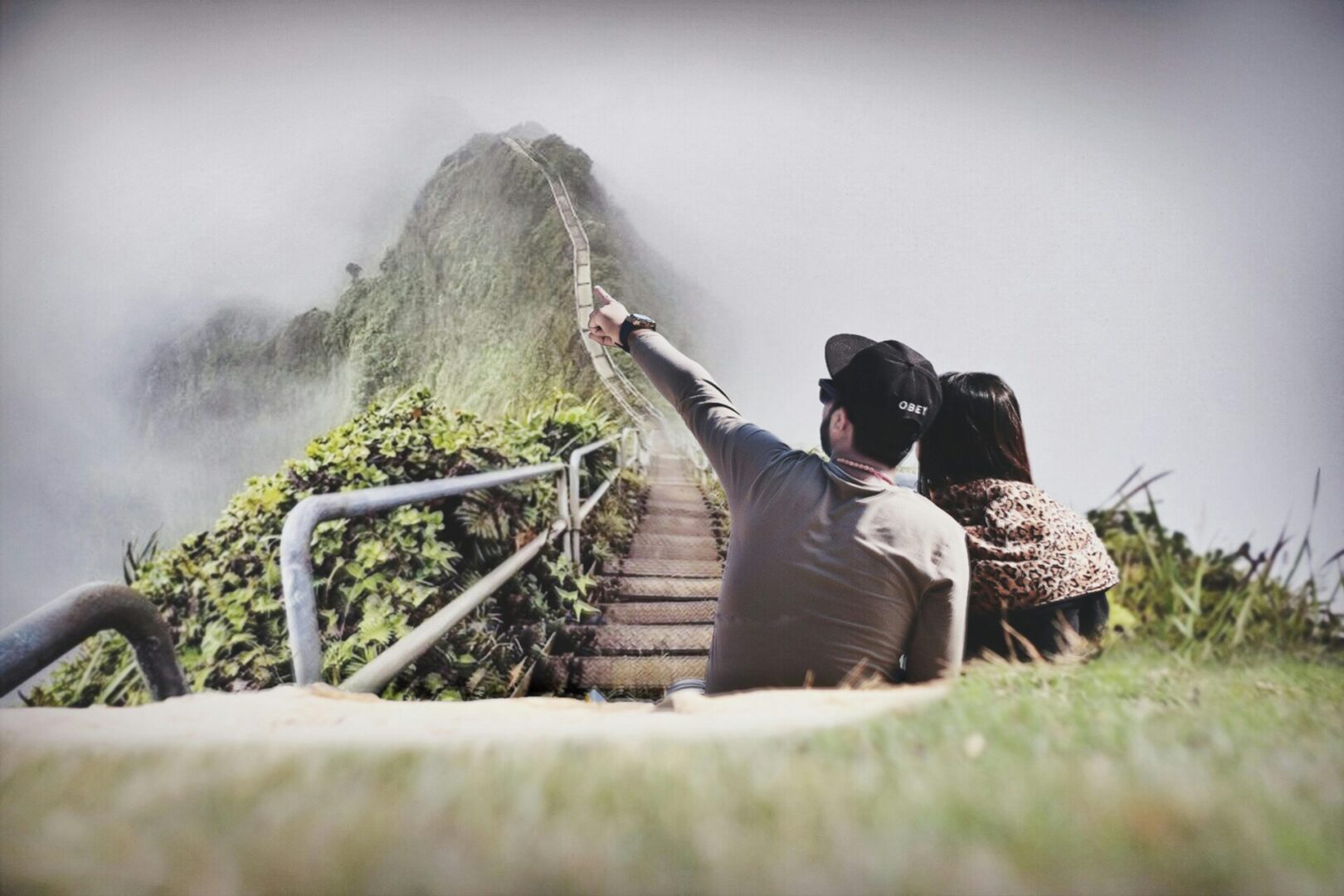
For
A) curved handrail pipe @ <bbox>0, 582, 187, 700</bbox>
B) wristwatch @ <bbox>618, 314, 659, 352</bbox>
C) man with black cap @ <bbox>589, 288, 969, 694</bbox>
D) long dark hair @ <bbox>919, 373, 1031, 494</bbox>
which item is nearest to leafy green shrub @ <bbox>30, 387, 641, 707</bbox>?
wristwatch @ <bbox>618, 314, 659, 352</bbox>

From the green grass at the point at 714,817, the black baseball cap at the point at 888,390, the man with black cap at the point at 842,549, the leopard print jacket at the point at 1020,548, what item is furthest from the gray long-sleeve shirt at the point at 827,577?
the green grass at the point at 714,817

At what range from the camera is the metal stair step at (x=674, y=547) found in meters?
2.29

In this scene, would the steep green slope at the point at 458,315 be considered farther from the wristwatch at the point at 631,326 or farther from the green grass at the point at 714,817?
the green grass at the point at 714,817

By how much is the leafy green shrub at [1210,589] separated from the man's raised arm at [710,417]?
95 cm

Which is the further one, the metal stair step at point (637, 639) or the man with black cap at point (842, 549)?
the metal stair step at point (637, 639)

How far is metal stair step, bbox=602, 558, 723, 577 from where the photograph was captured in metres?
2.27

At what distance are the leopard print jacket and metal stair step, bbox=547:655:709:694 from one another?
0.79 meters

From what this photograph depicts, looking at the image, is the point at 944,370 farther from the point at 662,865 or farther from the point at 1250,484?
the point at 662,865

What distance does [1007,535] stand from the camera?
175 cm

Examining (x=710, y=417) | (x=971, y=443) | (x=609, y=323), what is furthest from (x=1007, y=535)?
(x=609, y=323)

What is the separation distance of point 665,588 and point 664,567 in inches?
2.5

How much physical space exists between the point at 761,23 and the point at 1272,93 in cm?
139

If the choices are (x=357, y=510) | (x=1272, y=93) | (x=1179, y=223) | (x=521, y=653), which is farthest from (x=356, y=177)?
(x=1272, y=93)

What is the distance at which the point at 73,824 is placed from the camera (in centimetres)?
89
